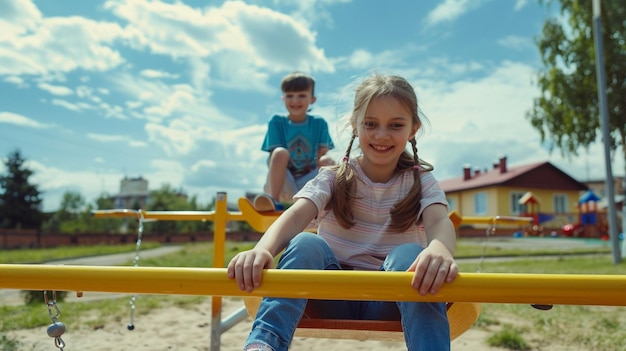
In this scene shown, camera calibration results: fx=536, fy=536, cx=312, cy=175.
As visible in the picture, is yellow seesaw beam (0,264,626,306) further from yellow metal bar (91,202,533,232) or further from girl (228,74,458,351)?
yellow metal bar (91,202,533,232)

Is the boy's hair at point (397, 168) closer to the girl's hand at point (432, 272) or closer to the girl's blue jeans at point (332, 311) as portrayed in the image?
the girl's blue jeans at point (332, 311)

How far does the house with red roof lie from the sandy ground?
2510 cm

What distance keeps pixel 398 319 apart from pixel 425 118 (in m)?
0.63

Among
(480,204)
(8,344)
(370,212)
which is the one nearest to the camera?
(370,212)

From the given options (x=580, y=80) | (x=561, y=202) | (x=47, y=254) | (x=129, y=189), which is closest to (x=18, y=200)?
(x=47, y=254)

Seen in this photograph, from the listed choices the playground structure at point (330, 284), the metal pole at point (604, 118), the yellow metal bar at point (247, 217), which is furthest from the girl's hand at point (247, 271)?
the metal pole at point (604, 118)

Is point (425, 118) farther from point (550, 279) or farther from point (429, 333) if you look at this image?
point (550, 279)

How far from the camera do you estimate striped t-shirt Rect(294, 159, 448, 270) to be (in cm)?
160

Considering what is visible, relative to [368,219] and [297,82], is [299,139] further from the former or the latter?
[368,219]

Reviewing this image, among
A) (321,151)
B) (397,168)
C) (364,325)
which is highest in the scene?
(321,151)

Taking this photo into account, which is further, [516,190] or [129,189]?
[129,189]

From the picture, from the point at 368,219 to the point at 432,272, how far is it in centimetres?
72

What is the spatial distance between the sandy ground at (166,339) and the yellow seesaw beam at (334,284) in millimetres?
2395

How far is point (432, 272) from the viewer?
3.07 ft
